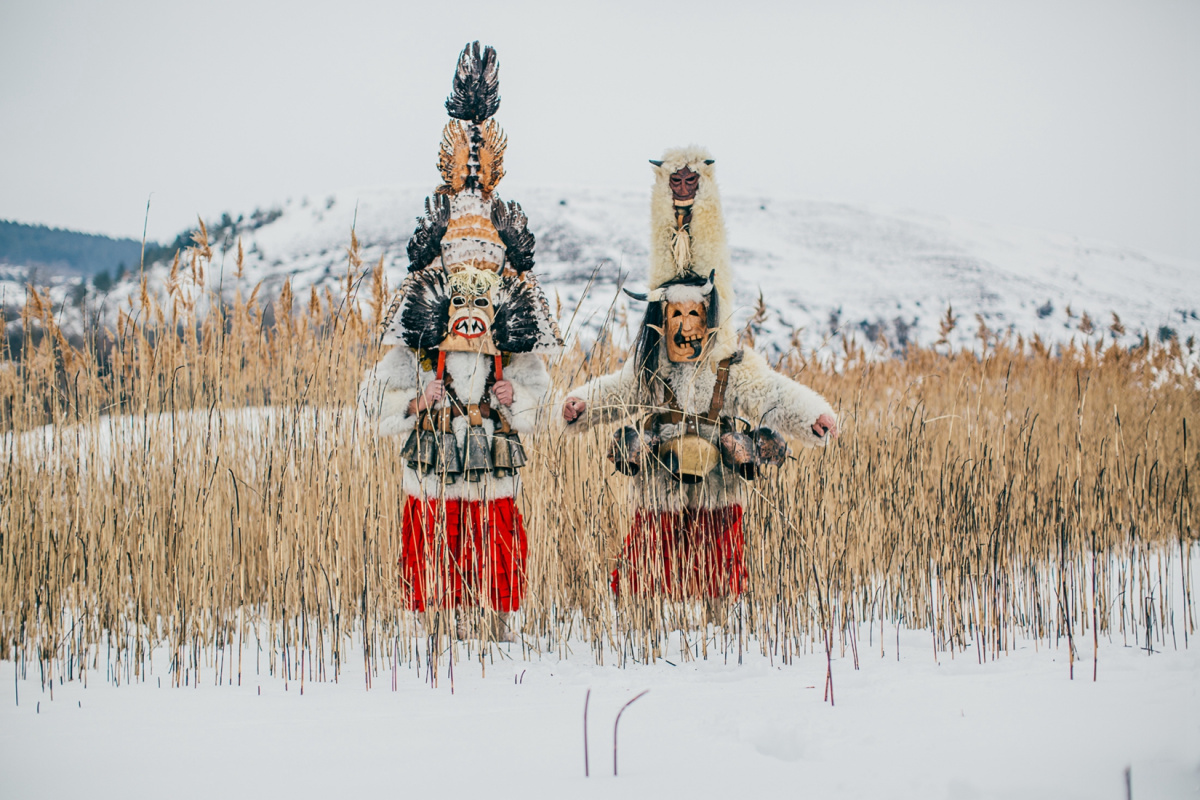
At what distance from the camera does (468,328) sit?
2.38m

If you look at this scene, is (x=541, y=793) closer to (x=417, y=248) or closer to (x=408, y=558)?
(x=408, y=558)

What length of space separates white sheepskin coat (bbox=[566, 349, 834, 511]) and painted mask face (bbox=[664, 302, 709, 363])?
46mm

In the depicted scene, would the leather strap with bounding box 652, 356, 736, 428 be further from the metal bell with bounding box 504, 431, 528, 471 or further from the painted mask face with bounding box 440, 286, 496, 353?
the painted mask face with bounding box 440, 286, 496, 353

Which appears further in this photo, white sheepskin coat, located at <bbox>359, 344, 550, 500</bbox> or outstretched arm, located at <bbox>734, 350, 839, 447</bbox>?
white sheepskin coat, located at <bbox>359, 344, 550, 500</bbox>

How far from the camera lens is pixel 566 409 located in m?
2.45

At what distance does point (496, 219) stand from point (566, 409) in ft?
2.32

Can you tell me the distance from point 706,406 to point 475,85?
135cm

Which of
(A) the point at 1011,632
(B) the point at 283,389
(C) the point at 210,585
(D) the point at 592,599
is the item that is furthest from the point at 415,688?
(A) the point at 1011,632

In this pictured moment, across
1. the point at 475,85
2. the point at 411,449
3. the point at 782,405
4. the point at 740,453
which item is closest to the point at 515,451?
the point at 411,449

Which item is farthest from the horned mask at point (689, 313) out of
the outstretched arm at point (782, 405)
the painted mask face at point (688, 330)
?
the outstretched arm at point (782, 405)

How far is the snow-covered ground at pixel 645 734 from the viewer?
1.26m

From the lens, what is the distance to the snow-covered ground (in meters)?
1.26

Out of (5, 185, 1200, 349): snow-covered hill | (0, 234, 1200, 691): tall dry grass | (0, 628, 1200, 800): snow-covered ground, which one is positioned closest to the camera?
(0, 628, 1200, 800): snow-covered ground

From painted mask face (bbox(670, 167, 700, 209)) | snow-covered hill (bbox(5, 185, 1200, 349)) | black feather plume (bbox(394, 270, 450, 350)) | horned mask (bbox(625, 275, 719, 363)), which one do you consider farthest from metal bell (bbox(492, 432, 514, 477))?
snow-covered hill (bbox(5, 185, 1200, 349))
